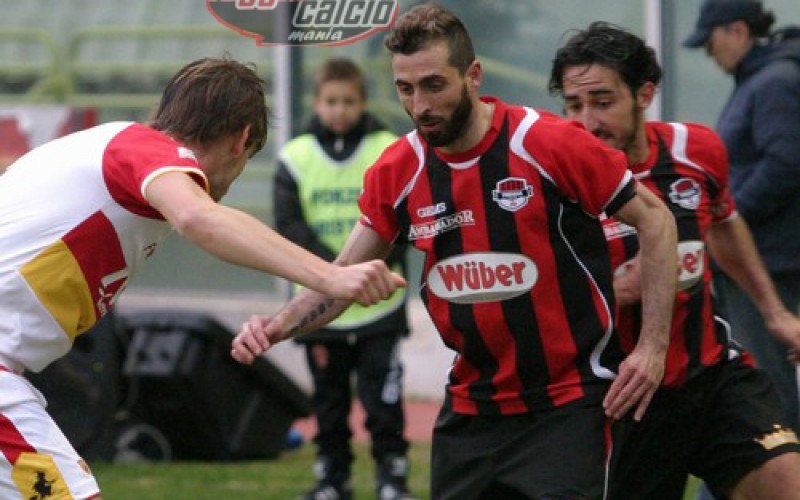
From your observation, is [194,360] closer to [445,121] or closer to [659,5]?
[659,5]

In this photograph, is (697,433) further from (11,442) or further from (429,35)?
(11,442)

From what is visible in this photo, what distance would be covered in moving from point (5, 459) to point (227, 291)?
7452 millimetres

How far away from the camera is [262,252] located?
12.1 feet

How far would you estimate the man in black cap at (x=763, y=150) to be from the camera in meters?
6.79

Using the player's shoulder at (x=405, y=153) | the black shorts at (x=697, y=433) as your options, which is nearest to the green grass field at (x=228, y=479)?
the black shorts at (x=697, y=433)

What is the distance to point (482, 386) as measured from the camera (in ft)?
15.7

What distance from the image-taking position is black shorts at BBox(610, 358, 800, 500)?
507cm

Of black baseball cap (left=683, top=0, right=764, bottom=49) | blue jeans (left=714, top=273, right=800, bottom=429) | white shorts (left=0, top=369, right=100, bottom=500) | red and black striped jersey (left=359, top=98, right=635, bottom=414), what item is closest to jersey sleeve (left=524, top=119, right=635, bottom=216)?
red and black striped jersey (left=359, top=98, right=635, bottom=414)

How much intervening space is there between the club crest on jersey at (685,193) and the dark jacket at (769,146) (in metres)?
1.72

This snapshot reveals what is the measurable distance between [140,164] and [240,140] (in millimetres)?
394

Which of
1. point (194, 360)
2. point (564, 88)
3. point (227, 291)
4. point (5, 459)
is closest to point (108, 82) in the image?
point (227, 291)

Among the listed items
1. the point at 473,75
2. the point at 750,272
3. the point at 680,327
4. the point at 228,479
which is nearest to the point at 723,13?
the point at 750,272

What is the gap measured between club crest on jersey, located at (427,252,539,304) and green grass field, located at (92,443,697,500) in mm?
3233

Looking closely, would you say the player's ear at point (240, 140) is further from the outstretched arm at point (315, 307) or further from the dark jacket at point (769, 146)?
the dark jacket at point (769, 146)
